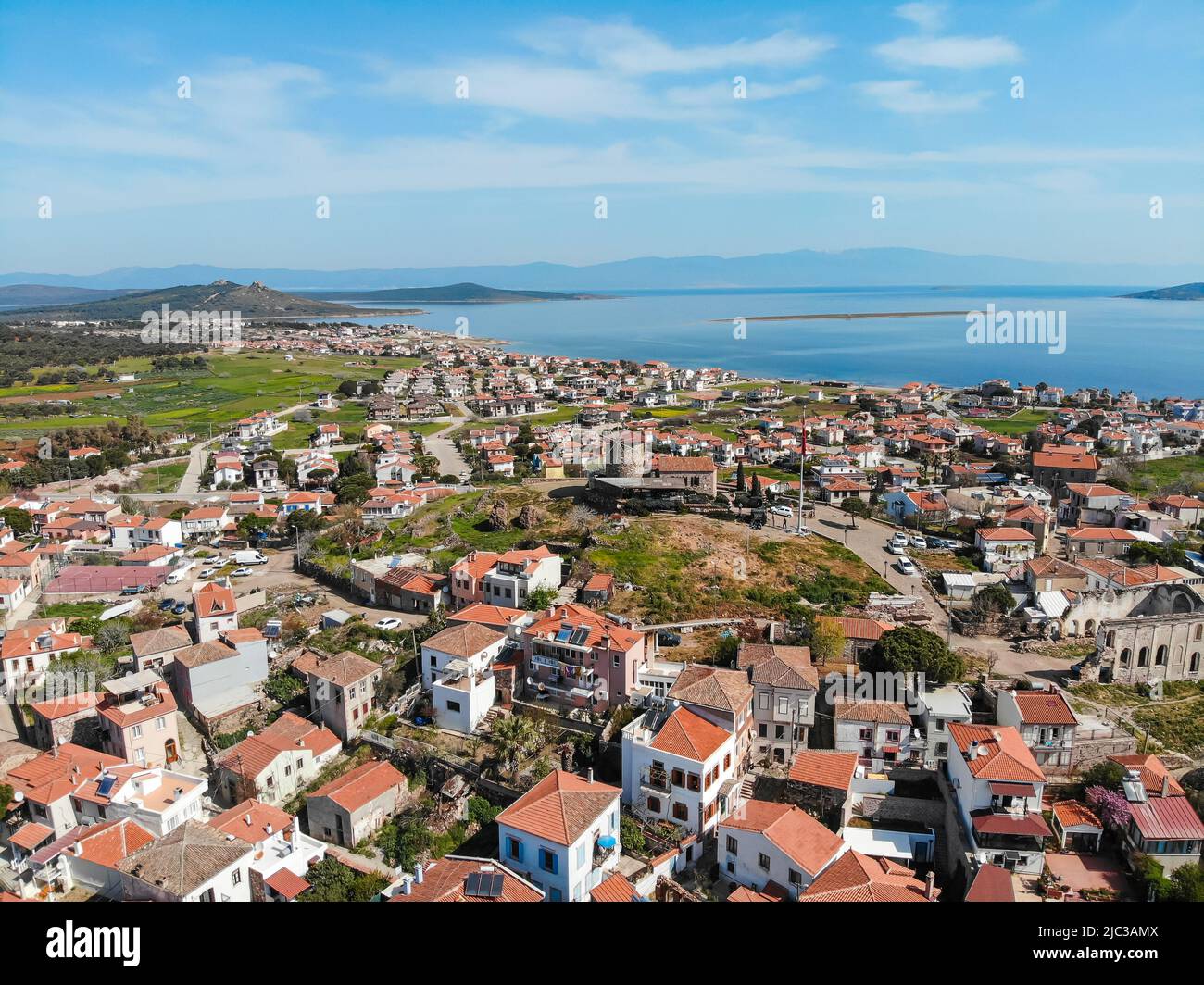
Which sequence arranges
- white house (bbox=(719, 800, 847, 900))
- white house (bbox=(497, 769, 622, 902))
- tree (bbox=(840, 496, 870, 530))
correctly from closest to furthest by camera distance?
white house (bbox=(497, 769, 622, 902))
white house (bbox=(719, 800, 847, 900))
tree (bbox=(840, 496, 870, 530))

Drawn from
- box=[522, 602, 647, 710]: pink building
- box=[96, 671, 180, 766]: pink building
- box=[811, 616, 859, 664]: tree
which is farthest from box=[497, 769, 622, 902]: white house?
box=[96, 671, 180, 766]: pink building

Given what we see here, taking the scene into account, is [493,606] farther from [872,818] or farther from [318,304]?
[318,304]

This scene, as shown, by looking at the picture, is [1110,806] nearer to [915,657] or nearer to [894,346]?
[915,657]

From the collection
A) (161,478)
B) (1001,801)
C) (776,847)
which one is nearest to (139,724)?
(776,847)

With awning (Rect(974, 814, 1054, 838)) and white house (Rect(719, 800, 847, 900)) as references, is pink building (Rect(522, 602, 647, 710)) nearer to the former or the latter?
white house (Rect(719, 800, 847, 900))

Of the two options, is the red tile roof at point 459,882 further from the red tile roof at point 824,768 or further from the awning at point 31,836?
the awning at point 31,836
